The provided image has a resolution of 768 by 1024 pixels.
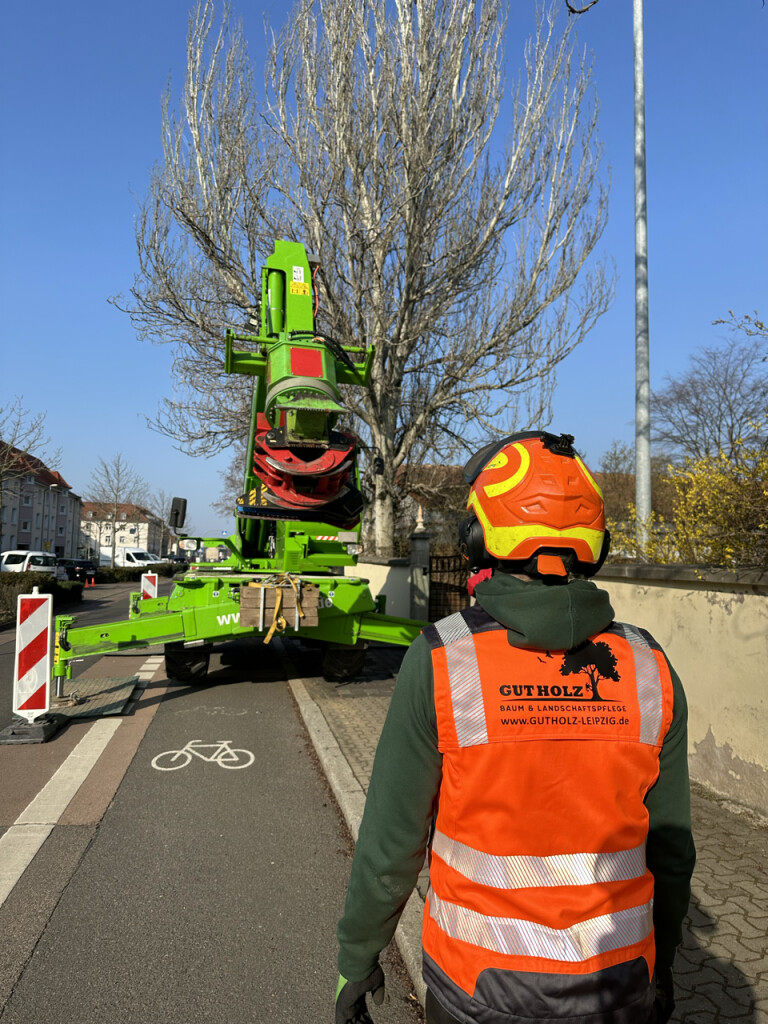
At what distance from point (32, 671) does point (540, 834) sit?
6.03m

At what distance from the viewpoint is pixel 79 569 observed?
1417 inches

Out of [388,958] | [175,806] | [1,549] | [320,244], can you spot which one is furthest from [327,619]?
[1,549]

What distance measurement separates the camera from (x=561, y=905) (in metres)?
1.30

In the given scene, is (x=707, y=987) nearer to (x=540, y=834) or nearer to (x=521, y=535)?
(x=540, y=834)

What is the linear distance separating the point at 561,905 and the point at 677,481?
17.8 feet

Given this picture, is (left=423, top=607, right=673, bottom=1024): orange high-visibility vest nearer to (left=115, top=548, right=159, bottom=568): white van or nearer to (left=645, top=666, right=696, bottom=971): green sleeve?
(left=645, top=666, right=696, bottom=971): green sleeve

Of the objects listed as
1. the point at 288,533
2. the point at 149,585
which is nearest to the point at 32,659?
the point at 288,533

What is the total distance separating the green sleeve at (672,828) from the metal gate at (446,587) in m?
13.1

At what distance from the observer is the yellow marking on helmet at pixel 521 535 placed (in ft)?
4.91

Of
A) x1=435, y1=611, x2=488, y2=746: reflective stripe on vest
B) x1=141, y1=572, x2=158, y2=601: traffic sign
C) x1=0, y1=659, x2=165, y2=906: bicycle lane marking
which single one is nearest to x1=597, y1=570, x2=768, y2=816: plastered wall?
x1=435, y1=611, x2=488, y2=746: reflective stripe on vest

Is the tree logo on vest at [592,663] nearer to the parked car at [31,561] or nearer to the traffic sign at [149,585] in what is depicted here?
the traffic sign at [149,585]

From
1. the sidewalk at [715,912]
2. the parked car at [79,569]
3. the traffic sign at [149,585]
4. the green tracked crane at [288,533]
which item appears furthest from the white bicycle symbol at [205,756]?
the parked car at [79,569]

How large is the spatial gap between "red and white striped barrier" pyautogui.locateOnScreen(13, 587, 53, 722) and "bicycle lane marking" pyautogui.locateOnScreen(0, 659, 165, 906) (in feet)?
1.79

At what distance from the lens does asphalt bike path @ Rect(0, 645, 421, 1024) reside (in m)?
2.61
